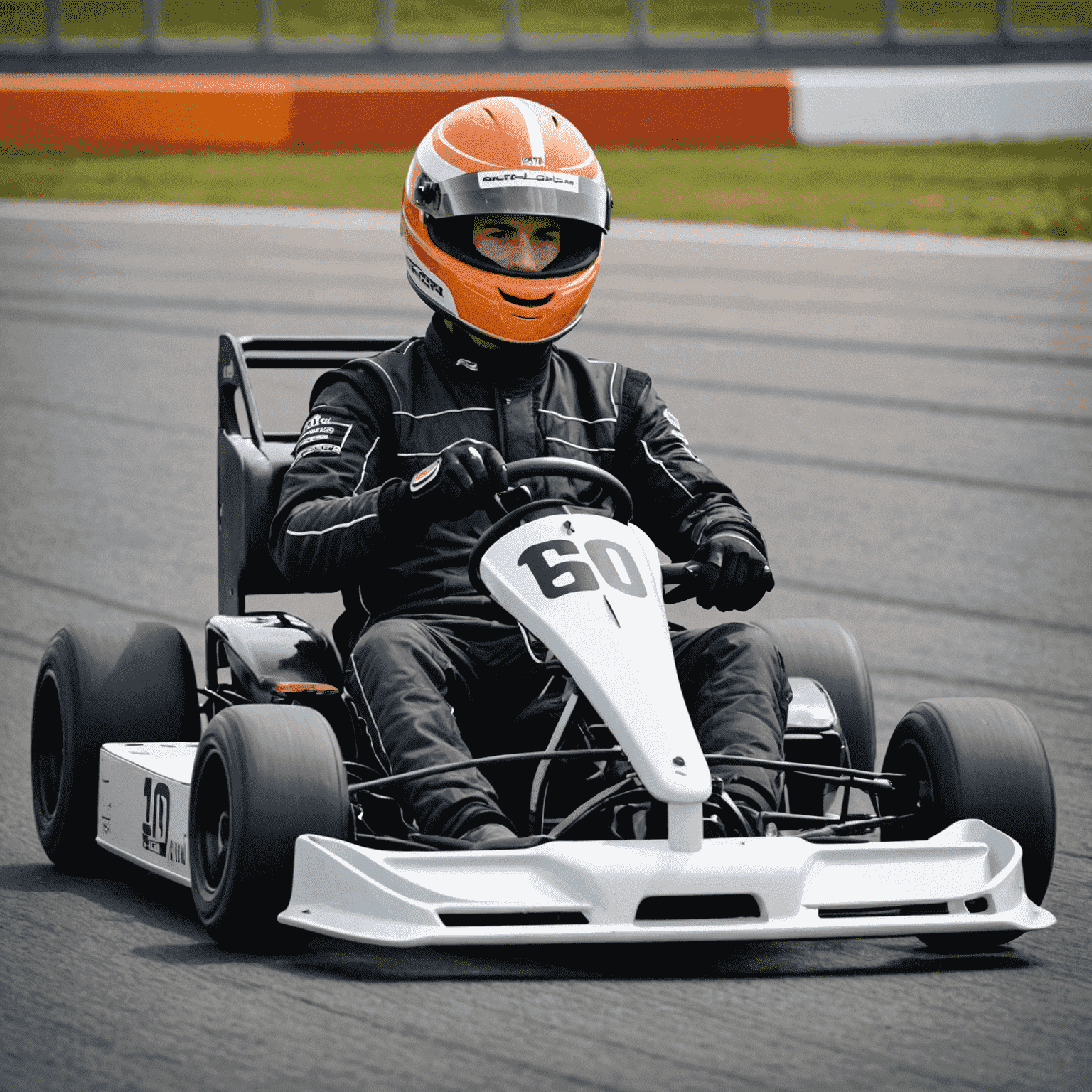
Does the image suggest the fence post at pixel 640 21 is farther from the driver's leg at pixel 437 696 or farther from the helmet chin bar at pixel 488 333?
the driver's leg at pixel 437 696

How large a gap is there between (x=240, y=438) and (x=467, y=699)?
47.4 inches

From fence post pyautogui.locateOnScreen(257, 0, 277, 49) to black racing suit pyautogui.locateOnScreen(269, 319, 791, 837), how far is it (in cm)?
1920

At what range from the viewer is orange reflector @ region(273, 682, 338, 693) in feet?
15.0

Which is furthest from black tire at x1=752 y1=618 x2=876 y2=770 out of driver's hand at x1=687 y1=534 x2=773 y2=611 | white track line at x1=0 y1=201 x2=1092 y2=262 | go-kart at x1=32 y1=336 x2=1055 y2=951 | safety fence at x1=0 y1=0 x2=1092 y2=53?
safety fence at x1=0 y1=0 x2=1092 y2=53

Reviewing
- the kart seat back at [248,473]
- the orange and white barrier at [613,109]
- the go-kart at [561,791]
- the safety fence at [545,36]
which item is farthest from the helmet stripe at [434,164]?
the safety fence at [545,36]

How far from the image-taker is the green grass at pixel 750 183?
16.0 m

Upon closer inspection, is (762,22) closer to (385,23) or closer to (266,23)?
(385,23)

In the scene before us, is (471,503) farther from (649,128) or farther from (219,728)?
(649,128)

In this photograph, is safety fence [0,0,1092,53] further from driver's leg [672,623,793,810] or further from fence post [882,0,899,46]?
driver's leg [672,623,793,810]

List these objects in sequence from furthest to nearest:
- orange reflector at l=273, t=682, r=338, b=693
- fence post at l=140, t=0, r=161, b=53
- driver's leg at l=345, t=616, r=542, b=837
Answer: fence post at l=140, t=0, r=161, b=53
orange reflector at l=273, t=682, r=338, b=693
driver's leg at l=345, t=616, r=542, b=837

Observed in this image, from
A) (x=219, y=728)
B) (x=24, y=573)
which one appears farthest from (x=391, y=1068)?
(x=24, y=573)

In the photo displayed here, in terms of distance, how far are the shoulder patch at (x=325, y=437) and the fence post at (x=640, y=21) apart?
1951 centimetres

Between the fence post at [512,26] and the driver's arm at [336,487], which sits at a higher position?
the fence post at [512,26]

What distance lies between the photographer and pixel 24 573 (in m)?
8.24
